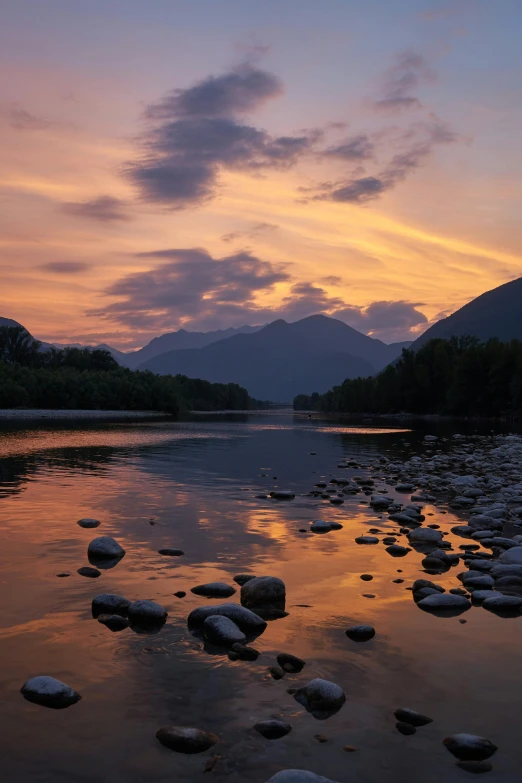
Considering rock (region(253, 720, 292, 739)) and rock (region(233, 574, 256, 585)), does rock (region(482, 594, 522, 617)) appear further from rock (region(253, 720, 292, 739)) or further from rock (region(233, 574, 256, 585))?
rock (region(253, 720, 292, 739))

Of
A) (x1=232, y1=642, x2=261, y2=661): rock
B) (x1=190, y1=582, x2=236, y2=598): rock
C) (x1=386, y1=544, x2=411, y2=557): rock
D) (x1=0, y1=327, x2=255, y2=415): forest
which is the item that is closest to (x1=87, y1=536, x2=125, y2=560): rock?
(x1=190, y1=582, x2=236, y2=598): rock

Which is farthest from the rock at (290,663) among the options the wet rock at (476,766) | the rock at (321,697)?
the wet rock at (476,766)

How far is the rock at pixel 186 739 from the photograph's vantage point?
6.38 meters

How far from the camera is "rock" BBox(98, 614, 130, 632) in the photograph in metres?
9.70

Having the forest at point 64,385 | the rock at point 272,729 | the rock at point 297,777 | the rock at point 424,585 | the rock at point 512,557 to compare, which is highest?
the forest at point 64,385

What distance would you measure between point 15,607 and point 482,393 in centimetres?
14157

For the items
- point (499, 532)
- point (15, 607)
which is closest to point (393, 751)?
point (15, 607)

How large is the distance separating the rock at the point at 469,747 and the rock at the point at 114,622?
530 centimetres

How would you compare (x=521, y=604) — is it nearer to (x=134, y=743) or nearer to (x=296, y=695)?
(x=296, y=695)

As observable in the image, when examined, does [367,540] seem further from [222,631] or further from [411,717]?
[411,717]

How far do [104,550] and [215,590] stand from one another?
3.69m

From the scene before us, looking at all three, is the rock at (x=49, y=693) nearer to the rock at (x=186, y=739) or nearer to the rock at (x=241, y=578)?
the rock at (x=186, y=739)

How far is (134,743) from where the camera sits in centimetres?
648

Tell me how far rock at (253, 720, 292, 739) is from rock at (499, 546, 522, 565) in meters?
8.21
